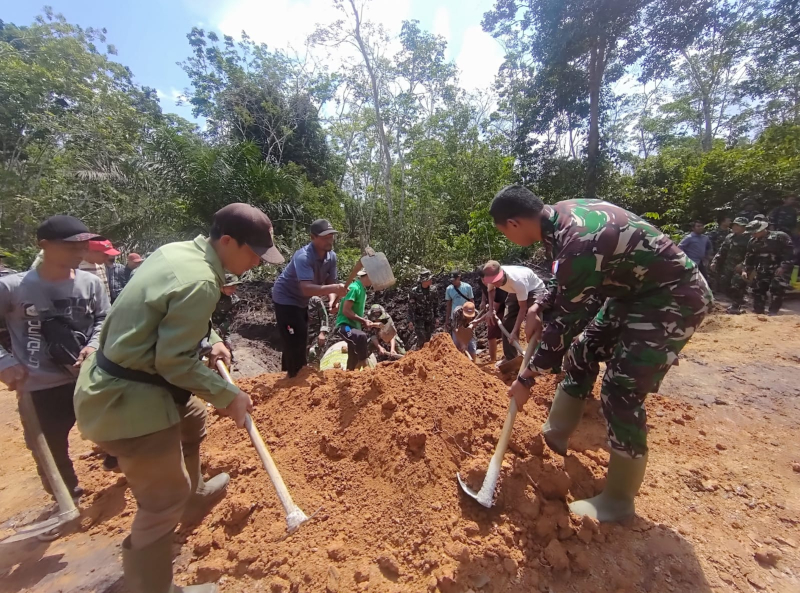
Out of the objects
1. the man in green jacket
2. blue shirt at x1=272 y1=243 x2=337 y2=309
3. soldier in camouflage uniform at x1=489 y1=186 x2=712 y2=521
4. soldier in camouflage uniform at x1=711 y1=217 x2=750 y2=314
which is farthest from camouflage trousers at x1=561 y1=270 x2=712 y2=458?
soldier in camouflage uniform at x1=711 y1=217 x2=750 y2=314

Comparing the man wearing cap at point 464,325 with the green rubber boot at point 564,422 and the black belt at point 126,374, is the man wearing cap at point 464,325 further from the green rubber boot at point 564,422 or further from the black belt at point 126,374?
the black belt at point 126,374

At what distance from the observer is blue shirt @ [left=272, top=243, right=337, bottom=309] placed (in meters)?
3.66

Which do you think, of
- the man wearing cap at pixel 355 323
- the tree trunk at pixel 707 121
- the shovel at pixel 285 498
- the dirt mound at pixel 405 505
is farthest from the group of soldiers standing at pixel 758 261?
the tree trunk at pixel 707 121

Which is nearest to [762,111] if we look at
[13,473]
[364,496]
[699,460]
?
[699,460]

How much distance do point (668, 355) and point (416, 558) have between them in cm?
161

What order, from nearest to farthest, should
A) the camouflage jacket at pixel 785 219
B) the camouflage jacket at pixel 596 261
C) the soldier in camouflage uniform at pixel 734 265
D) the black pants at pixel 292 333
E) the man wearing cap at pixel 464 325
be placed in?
the camouflage jacket at pixel 596 261, the black pants at pixel 292 333, the man wearing cap at pixel 464 325, the soldier in camouflage uniform at pixel 734 265, the camouflage jacket at pixel 785 219

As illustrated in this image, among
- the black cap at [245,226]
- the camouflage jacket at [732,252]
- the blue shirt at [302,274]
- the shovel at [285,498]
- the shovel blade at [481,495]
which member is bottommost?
the shovel blade at [481,495]

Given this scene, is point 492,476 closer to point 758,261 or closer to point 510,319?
point 510,319

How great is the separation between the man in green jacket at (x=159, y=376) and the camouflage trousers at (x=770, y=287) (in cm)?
882

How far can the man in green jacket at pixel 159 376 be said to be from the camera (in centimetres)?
152

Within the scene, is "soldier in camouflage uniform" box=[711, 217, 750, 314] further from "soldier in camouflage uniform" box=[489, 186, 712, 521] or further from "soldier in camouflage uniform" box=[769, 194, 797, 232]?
"soldier in camouflage uniform" box=[489, 186, 712, 521]

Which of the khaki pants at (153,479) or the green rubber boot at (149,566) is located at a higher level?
the khaki pants at (153,479)

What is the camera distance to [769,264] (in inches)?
275

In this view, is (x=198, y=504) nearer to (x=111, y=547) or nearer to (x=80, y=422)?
(x=111, y=547)
